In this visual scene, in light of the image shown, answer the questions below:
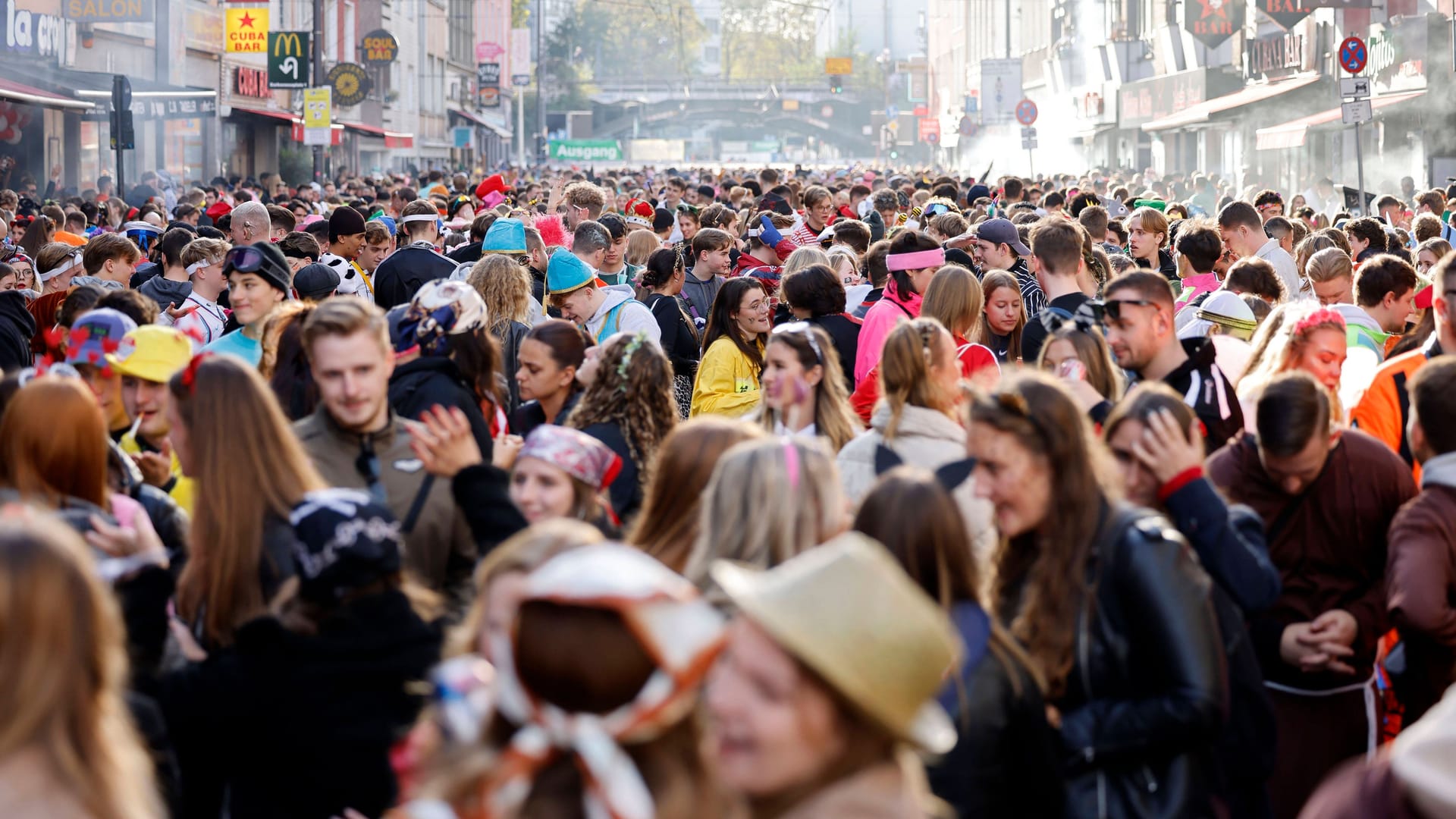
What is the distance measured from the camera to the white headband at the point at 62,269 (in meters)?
10.9

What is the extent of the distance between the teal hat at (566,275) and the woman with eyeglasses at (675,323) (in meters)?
0.77

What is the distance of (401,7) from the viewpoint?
7106 centimetres

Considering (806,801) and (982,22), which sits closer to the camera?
(806,801)

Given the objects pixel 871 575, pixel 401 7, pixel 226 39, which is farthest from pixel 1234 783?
pixel 401 7

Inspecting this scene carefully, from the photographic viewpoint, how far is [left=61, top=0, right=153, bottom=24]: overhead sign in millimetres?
30984

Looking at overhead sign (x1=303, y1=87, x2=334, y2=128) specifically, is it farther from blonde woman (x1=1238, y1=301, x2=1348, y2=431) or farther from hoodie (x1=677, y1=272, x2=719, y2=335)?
blonde woman (x1=1238, y1=301, x2=1348, y2=431)

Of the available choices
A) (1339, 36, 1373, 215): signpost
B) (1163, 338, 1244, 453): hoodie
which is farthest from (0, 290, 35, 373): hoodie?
(1339, 36, 1373, 215): signpost

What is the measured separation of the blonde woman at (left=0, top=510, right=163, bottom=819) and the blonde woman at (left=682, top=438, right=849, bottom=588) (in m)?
1.32

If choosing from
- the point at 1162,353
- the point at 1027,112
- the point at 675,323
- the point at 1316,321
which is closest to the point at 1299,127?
the point at 1027,112

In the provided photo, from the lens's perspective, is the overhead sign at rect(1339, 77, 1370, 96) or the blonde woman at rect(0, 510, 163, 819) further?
the overhead sign at rect(1339, 77, 1370, 96)

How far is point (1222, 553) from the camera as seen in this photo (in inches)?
156

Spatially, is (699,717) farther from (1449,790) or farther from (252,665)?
(252,665)

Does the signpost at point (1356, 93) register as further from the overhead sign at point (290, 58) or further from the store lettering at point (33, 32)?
the overhead sign at point (290, 58)

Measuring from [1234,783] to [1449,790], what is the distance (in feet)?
5.88
